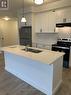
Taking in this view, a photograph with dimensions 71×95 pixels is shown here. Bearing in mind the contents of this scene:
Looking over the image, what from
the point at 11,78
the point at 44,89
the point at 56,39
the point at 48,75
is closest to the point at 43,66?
the point at 48,75

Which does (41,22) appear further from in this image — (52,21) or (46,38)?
(46,38)

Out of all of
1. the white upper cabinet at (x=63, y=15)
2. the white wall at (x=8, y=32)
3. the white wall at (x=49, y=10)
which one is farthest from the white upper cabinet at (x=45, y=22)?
the white wall at (x=8, y=32)

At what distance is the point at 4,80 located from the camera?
10.5 ft

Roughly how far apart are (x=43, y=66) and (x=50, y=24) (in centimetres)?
305

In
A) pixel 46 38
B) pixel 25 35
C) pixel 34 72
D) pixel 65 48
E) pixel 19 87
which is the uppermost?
pixel 25 35

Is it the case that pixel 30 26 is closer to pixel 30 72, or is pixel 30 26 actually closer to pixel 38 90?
pixel 30 72

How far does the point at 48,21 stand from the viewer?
506cm

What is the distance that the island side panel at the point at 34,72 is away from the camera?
7.82 feet

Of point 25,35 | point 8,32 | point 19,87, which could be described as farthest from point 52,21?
point 8,32

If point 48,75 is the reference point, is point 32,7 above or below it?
above

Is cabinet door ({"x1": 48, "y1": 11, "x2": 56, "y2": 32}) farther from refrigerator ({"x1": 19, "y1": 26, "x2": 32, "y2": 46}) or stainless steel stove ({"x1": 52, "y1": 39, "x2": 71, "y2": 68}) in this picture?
refrigerator ({"x1": 19, "y1": 26, "x2": 32, "y2": 46})

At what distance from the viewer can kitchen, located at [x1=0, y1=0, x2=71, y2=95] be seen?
445cm

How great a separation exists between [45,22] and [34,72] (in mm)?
3186

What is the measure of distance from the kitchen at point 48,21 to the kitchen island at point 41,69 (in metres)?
2.16
